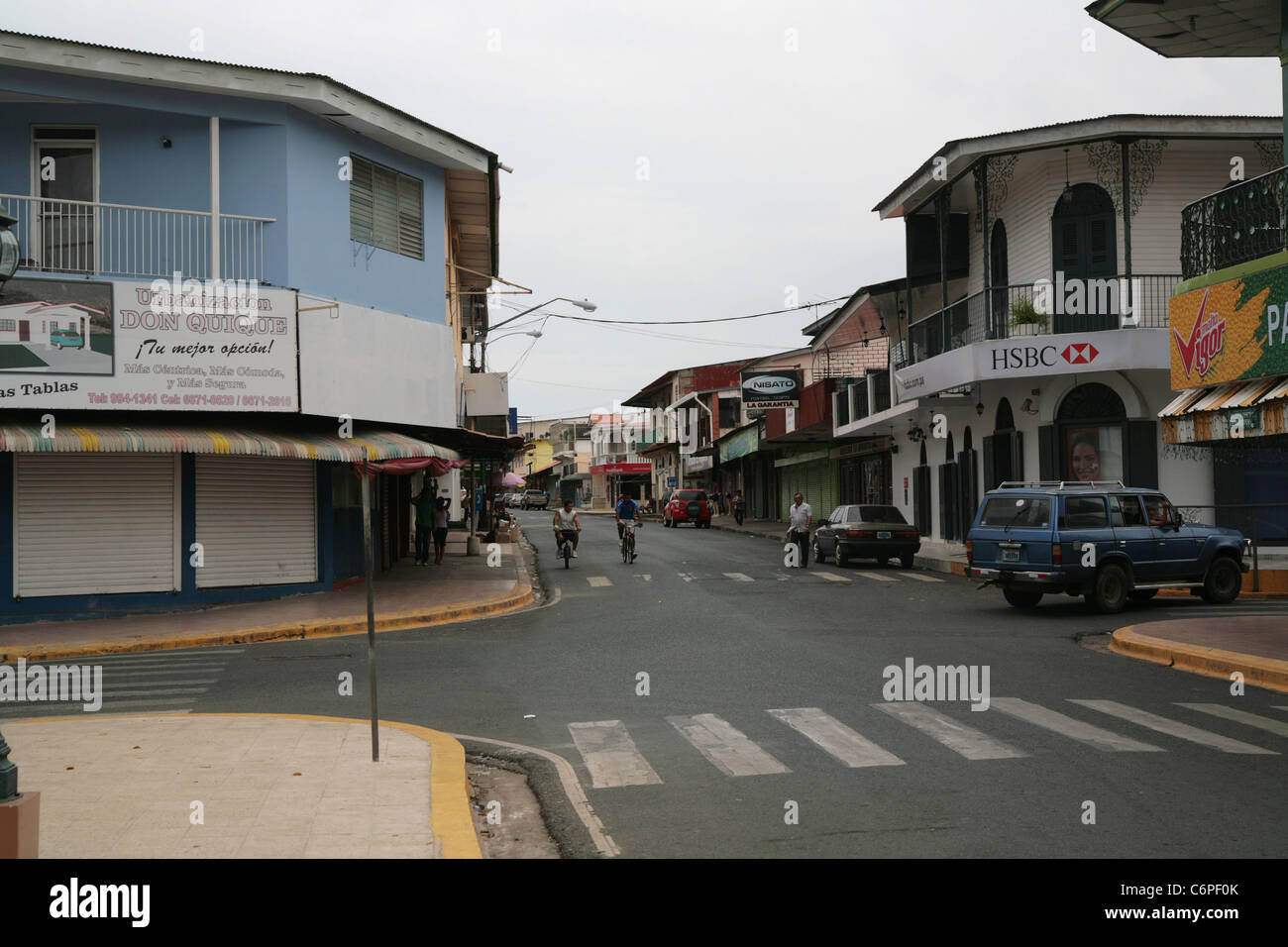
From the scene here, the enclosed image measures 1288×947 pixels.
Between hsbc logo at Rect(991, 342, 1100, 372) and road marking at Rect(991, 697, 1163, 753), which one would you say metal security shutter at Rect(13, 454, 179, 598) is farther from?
hsbc logo at Rect(991, 342, 1100, 372)

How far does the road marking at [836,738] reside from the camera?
798cm

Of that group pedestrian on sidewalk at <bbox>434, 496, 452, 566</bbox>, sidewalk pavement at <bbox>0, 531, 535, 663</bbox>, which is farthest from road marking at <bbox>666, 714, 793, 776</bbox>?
pedestrian on sidewalk at <bbox>434, 496, 452, 566</bbox>

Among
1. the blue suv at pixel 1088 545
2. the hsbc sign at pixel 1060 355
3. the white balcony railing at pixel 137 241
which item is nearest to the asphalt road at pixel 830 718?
the blue suv at pixel 1088 545

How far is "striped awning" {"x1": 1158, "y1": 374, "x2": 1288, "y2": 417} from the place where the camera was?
1211cm

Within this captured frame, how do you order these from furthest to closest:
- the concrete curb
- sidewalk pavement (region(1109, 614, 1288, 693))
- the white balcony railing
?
1. the white balcony railing
2. sidewalk pavement (region(1109, 614, 1288, 693))
3. the concrete curb

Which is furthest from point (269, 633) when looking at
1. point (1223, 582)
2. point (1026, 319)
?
point (1026, 319)

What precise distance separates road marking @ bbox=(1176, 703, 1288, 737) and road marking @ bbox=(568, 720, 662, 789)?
488 centimetres

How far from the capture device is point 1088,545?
17.2m

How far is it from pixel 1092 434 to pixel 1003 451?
3.04 m

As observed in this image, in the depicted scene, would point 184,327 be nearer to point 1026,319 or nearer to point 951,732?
point 951,732

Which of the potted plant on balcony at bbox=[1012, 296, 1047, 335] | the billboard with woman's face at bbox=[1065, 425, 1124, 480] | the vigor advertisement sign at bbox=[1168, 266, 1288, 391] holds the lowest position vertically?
the billboard with woman's face at bbox=[1065, 425, 1124, 480]

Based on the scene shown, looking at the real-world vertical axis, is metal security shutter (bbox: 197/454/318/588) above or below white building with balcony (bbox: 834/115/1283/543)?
below

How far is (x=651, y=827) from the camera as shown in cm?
646

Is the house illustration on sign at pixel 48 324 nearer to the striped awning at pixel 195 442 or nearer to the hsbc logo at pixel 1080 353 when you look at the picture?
the striped awning at pixel 195 442
